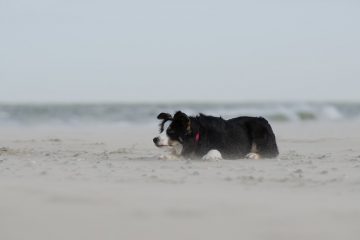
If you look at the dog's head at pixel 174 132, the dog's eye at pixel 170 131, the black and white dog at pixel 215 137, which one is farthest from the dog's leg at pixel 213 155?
the dog's eye at pixel 170 131

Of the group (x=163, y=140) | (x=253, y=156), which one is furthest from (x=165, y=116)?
(x=253, y=156)

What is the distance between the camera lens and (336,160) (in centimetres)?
859

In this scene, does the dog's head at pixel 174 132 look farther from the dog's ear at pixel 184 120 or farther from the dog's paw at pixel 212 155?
the dog's paw at pixel 212 155

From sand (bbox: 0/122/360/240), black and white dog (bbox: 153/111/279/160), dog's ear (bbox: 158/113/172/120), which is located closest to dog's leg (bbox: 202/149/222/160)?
black and white dog (bbox: 153/111/279/160)

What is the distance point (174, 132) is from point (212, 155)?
588 millimetres

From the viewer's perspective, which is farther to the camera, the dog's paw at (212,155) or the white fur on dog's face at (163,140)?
the white fur on dog's face at (163,140)

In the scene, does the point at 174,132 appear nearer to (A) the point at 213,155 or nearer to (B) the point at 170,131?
(B) the point at 170,131

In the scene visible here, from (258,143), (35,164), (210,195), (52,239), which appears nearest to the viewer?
(52,239)

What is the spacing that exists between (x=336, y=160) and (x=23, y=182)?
14.7 ft

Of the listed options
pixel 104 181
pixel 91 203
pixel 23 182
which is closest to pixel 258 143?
pixel 104 181

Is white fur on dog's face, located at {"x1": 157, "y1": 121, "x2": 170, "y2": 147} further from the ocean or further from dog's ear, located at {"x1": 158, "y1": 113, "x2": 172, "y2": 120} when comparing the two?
the ocean

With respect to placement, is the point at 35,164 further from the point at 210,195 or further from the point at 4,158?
the point at 210,195

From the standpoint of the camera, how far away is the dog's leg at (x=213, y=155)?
873 cm

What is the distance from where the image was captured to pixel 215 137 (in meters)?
9.16
